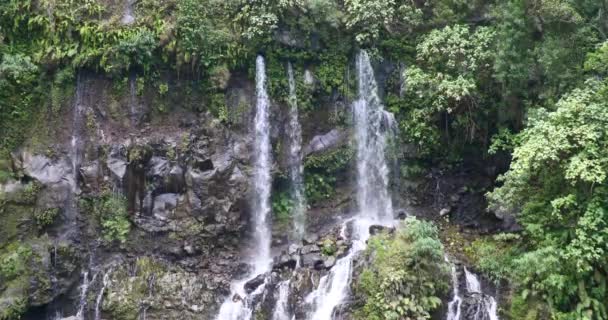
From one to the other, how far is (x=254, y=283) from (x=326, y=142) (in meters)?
5.48

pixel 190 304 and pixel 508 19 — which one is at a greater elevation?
pixel 508 19

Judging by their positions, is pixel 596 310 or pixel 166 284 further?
pixel 166 284

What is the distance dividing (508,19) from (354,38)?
16.0ft

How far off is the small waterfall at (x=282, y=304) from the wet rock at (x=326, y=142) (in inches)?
200

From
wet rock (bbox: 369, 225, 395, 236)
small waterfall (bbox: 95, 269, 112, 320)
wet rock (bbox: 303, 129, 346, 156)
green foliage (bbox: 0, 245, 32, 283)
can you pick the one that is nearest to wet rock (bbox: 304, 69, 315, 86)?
wet rock (bbox: 303, 129, 346, 156)

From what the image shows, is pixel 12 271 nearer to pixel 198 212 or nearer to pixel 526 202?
pixel 198 212

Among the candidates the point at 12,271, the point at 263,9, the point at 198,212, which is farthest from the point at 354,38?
the point at 12,271

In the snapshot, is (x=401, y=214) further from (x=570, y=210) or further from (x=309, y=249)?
(x=570, y=210)

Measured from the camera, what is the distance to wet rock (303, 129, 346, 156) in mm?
17938

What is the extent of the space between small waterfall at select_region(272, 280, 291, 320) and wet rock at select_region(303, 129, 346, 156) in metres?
5.07

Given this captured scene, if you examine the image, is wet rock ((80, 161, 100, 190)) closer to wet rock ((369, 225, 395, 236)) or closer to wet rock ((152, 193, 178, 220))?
wet rock ((152, 193, 178, 220))

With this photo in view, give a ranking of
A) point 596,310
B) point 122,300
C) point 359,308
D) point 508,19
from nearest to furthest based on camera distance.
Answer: point 596,310 → point 359,308 → point 122,300 → point 508,19

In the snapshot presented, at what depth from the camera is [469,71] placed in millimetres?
16141

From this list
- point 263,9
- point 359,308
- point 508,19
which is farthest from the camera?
point 263,9
